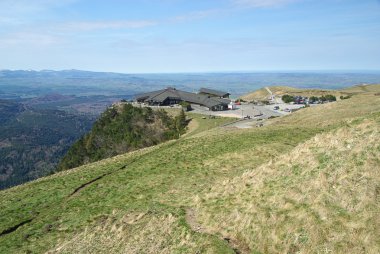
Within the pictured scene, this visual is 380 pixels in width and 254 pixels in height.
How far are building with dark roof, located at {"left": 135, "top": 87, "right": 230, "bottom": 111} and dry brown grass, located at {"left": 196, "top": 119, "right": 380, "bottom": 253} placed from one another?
7494cm

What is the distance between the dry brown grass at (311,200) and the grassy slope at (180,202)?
73 mm

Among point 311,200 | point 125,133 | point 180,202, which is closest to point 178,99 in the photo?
point 125,133

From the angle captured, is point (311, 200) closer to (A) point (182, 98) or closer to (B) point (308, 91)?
(A) point (182, 98)

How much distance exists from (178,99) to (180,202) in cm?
8296

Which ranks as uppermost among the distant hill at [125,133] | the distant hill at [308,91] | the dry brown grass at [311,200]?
the dry brown grass at [311,200]

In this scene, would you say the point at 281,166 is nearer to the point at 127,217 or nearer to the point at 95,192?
the point at 127,217

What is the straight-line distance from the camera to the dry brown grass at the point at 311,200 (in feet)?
48.5

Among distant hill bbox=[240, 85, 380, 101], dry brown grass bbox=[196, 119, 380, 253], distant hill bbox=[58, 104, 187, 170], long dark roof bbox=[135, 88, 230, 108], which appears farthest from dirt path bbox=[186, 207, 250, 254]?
distant hill bbox=[240, 85, 380, 101]

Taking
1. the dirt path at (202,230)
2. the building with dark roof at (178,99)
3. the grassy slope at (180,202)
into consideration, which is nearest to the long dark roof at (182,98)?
the building with dark roof at (178,99)

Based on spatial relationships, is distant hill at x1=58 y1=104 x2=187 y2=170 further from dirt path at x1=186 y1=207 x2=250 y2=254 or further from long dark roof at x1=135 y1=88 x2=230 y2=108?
dirt path at x1=186 y1=207 x2=250 y2=254

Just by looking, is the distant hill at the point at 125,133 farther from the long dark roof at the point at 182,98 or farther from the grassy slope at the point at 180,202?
the grassy slope at the point at 180,202

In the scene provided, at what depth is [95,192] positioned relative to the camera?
106 ft

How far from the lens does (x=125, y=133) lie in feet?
266

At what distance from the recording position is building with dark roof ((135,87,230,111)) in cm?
9919
